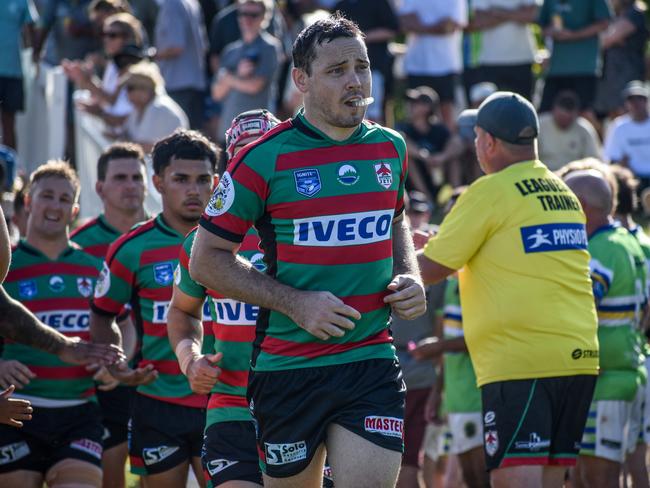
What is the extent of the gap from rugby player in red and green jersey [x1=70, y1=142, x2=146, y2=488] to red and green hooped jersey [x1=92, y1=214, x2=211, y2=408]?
1.05 metres

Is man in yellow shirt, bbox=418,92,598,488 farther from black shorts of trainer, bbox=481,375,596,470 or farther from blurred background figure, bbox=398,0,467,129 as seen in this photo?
blurred background figure, bbox=398,0,467,129

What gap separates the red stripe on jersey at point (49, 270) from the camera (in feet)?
26.5

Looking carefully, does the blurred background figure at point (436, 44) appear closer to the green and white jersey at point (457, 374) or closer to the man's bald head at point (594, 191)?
the green and white jersey at point (457, 374)

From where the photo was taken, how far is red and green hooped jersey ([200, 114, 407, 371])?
213 inches

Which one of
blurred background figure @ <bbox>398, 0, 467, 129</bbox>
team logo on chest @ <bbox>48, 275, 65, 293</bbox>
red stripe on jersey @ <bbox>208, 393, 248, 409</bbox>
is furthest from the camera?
blurred background figure @ <bbox>398, 0, 467, 129</bbox>

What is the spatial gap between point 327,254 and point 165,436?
8.66ft

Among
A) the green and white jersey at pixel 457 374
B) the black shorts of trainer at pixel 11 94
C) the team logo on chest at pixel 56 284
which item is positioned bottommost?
the green and white jersey at pixel 457 374

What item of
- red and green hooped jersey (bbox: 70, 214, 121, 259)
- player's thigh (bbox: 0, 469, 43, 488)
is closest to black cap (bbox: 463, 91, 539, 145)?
red and green hooped jersey (bbox: 70, 214, 121, 259)

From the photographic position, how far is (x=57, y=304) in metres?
8.09

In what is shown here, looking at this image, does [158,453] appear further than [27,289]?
No

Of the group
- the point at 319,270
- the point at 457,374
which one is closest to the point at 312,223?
the point at 319,270

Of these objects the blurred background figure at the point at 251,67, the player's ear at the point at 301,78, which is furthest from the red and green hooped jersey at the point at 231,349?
the blurred background figure at the point at 251,67

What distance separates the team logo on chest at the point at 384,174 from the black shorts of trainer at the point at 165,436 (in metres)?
2.63

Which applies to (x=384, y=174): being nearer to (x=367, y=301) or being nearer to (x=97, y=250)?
(x=367, y=301)
